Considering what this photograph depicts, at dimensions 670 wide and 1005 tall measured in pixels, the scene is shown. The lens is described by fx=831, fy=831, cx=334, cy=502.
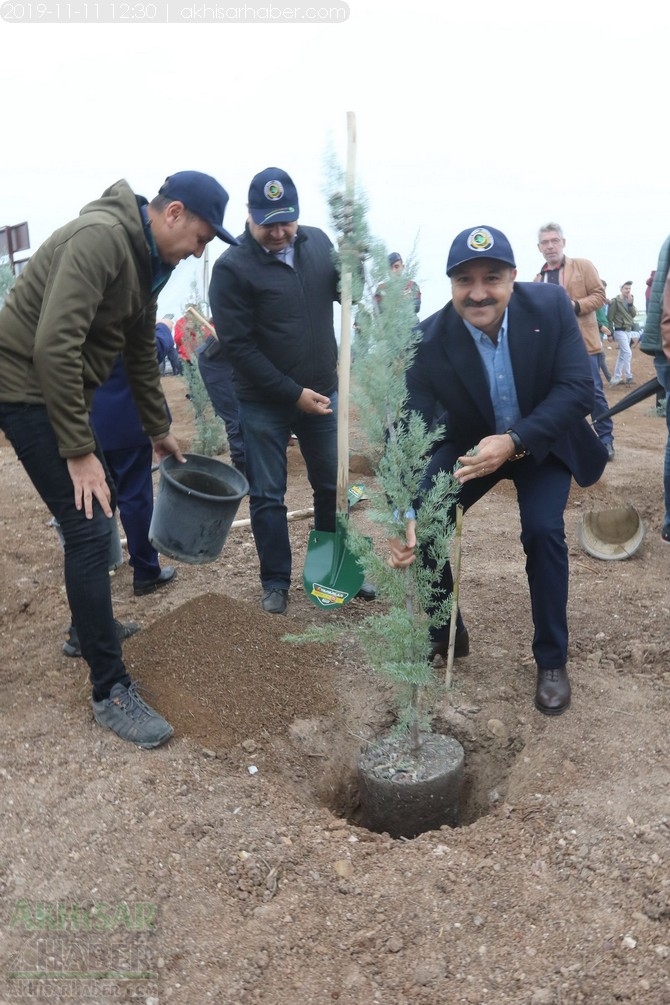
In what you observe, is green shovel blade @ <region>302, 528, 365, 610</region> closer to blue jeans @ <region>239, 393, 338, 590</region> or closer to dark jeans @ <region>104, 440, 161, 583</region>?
blue jeans @ <region>239, 393, 338, 590</region>

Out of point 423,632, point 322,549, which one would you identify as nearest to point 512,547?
point 322,549

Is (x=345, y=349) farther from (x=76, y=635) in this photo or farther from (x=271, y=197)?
(x=76, y=635)

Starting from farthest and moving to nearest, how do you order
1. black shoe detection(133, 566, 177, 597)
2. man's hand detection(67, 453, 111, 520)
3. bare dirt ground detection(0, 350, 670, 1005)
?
black shoe detection(133, 566, 177, 597) < man's hand detection(67, 453, 111, 520) < bare dirt ground detection(0, 350, 670, 1005)

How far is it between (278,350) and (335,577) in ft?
3.72

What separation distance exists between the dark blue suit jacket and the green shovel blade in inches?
38.4

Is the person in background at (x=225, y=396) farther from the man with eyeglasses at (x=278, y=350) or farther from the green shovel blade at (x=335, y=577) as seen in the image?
the green shovel blade at (x=335, y=577)

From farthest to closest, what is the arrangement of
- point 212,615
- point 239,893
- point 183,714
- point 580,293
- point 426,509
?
point 580,293 < point 212,615 < point 183,714 < point 426,509 < point 239,893

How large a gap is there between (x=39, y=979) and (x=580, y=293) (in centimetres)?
623

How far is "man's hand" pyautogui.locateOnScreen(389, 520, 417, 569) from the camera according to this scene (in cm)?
270

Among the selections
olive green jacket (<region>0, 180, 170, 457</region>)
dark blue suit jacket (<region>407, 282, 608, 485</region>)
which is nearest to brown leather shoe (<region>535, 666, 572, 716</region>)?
dark blue suit jacket (<region>407, 282, 608, 485</region>)

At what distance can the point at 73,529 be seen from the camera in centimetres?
290

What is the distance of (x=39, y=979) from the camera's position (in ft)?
7.00

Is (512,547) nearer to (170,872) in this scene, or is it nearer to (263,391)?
(263,391)

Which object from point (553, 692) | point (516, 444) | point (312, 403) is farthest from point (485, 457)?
point (312, 403)
